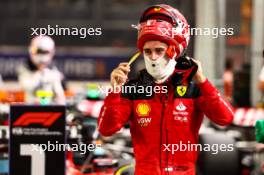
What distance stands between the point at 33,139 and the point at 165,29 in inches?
50.5

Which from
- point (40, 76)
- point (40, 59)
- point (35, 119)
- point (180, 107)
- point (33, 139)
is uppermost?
point (40, 59)

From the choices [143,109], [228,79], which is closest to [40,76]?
[143,109]

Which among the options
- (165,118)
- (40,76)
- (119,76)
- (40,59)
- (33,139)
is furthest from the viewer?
(40,59)

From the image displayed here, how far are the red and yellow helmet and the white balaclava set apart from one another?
0.12ft

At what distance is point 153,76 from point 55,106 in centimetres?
103

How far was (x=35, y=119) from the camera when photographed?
16.0ft

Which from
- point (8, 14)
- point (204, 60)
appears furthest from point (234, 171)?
point (8, 14)

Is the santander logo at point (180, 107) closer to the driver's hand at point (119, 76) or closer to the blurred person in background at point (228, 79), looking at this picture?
the driver's hand at point (119, 76)

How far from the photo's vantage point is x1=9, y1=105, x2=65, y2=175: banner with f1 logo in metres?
4.85

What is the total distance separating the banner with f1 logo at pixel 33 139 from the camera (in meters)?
4.85

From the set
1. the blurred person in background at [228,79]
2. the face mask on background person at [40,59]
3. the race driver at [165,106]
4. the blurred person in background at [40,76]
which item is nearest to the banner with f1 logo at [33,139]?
the race driver at [165,106]

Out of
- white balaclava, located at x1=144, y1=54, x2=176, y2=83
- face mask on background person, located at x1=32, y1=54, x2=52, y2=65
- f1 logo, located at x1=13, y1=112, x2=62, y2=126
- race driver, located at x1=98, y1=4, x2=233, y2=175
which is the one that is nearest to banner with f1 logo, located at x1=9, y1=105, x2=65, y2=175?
f1 logo, located at x1=13, y1=112, x2=62, y2=126

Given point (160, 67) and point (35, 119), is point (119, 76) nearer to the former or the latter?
point (160, 67)

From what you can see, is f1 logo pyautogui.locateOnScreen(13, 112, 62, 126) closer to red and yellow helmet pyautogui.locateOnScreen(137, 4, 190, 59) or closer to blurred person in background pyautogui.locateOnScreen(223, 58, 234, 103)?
red and yellow helmet pyautogui.locateOnScreen(137, 4, 190, 59)
